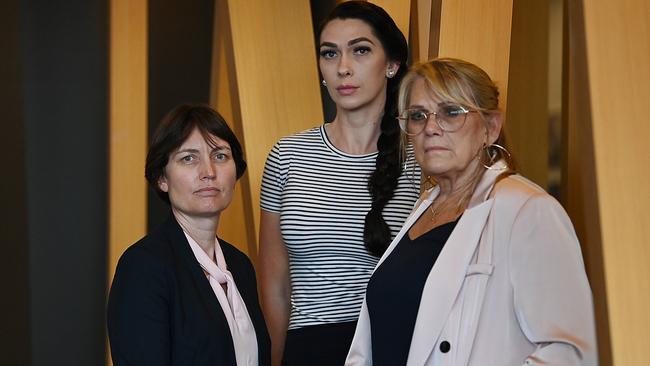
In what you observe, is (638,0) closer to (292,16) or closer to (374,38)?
(374,38)

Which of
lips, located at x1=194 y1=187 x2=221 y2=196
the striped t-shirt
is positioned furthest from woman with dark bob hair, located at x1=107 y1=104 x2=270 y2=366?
the striped t-shirt

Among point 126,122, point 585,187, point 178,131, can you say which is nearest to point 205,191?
point 178,131

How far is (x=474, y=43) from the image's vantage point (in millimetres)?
2814

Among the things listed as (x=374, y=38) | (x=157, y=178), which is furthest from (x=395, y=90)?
(x=157, y=178)

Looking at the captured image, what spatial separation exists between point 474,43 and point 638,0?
703 millimetres

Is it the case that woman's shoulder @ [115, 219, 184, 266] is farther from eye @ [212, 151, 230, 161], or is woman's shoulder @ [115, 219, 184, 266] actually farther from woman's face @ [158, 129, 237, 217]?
eye @ [212, 151, 230, 161]

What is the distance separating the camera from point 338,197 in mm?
2814

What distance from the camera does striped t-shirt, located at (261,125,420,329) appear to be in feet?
9.04

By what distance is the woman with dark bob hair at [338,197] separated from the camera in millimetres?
2754

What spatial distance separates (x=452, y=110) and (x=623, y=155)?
374mm

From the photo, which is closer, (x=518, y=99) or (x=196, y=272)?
(x=196, y=272)

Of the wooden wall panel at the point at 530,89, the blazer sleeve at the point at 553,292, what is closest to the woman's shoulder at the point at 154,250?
the blazer sleeve at the point at 553,292

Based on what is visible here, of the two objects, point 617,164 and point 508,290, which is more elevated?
point 617,164

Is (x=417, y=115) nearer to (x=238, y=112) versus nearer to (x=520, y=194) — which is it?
(x=520, y=194)
